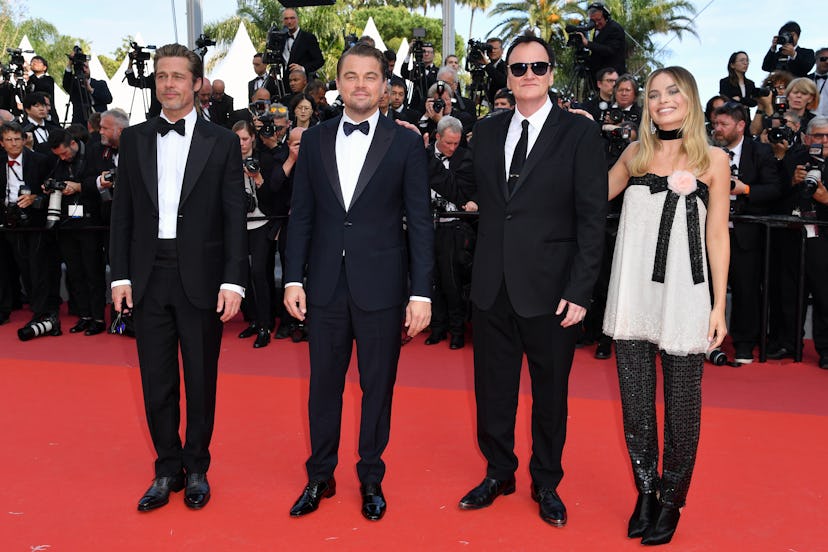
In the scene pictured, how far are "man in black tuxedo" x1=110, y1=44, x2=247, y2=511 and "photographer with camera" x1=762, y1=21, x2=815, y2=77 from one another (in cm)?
678

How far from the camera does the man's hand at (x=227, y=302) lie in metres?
3.12

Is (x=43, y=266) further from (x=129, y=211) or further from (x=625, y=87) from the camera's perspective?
(x=625, y=87)

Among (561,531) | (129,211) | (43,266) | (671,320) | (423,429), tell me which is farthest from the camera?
(43,266)

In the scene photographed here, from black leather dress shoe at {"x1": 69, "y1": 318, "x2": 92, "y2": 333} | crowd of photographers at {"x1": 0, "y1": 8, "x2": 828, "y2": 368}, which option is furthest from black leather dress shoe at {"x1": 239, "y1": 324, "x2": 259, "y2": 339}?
black leather dress shoe at {"x1": 69, "y1": 318, "x2": 92, "y2": 333}

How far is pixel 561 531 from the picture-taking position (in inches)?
117

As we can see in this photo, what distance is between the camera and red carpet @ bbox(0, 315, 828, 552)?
291cm

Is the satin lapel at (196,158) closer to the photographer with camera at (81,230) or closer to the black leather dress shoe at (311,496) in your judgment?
the black leather dress shoe at (311,496)

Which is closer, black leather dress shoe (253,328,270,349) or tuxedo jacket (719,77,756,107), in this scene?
black leather dress shoe (253,328,270,349)

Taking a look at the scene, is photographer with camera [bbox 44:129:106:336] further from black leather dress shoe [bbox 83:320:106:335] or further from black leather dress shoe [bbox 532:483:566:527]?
black leather dress shoe [bbox 532:483:566:527]

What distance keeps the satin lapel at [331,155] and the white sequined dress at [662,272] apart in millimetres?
1047

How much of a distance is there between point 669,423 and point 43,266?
18.8 feet

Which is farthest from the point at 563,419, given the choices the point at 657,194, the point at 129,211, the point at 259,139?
the point at 259,139

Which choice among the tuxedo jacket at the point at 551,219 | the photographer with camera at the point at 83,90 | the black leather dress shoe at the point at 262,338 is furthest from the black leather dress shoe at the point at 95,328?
the tuxedo jacket at the point at 551,219

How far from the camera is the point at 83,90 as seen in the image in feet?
33.8
